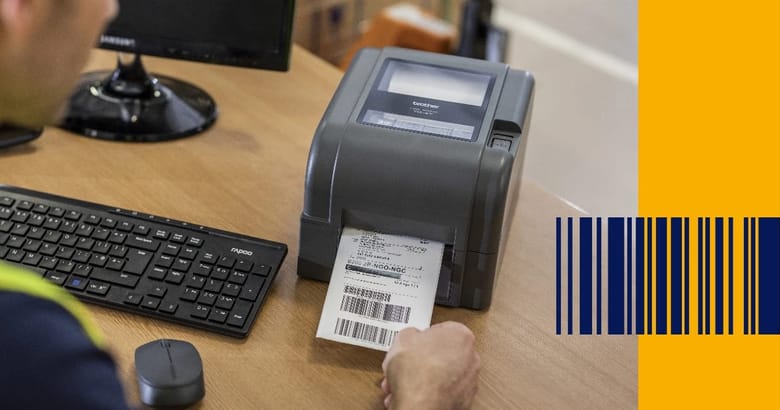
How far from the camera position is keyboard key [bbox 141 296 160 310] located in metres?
1.11

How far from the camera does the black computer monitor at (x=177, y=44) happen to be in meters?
1.41

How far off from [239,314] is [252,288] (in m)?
0.05

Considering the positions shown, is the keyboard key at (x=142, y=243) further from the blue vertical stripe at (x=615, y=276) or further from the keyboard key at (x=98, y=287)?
the blue vertical stripe at (x=615, y=276)

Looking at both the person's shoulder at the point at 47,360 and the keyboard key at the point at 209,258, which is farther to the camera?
the keyboard key at the point at 209,258

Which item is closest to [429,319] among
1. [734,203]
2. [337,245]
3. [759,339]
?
[337,245]

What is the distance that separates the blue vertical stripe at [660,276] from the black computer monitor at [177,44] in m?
0.59

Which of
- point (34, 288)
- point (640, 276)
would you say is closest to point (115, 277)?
point (34, 288)

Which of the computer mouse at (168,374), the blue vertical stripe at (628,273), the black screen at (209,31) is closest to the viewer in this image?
the computer mouse at (168,374)

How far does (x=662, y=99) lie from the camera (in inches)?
82.1

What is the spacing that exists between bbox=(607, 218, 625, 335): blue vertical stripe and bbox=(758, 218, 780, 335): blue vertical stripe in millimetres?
192

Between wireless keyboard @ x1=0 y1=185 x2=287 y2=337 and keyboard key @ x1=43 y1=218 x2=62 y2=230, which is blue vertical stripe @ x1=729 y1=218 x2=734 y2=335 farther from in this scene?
keyboard key @ x1=43 y1=218 x2=62 y2=230

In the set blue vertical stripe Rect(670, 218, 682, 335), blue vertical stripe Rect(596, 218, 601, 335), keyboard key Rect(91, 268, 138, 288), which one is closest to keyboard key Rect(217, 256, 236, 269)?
keyboard key Rect(91, 268, 138, 288)

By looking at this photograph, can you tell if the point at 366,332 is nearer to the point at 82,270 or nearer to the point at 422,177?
the point at 422,177

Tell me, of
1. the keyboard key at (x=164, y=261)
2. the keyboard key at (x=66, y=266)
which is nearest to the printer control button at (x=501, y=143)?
the keyboard key at (x=164, y=261)
